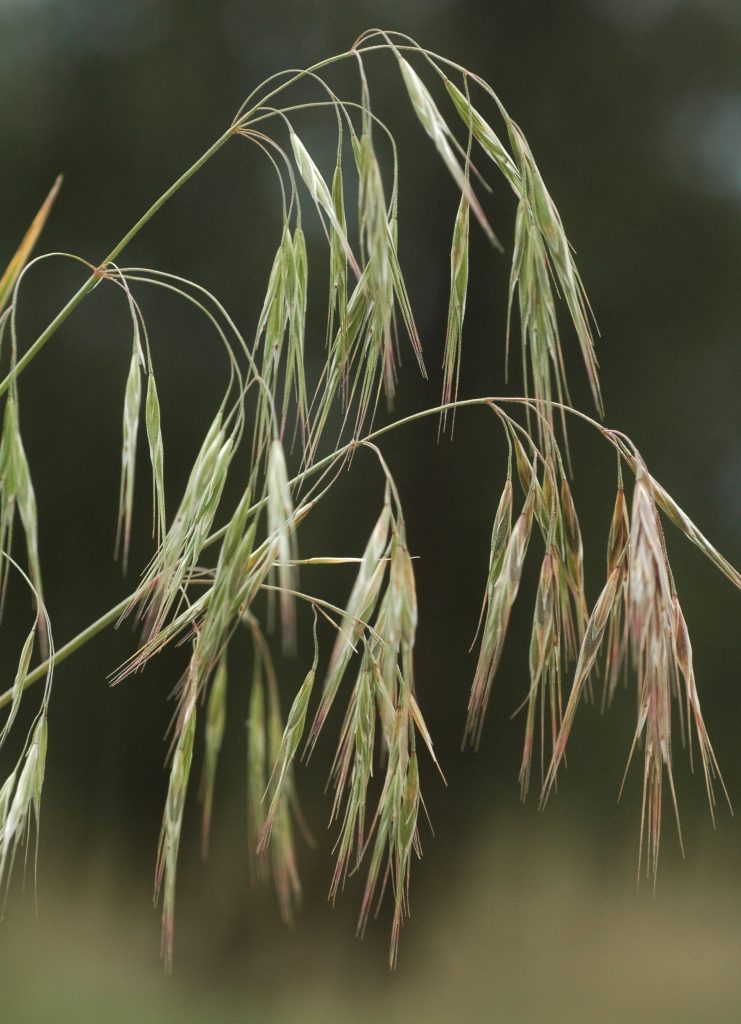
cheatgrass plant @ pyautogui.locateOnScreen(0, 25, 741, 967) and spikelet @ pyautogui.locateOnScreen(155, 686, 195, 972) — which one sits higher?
cheatgrass plant @ pyautogui.locateOnScreen(0, 25, 741, 967)

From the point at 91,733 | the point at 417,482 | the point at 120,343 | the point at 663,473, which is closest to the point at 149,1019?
the point at 91,733

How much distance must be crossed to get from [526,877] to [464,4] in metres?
1.37

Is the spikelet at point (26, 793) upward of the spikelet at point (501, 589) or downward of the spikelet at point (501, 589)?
downward

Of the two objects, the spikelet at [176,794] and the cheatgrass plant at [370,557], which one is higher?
the cheatgrass plant at [370,557]

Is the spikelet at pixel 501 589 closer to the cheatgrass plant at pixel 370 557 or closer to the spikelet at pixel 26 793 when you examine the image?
the cheatgrass plant at pixel 370 557

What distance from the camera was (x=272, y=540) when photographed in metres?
0.34

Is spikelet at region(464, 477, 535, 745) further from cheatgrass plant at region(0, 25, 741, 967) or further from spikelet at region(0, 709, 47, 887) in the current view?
spikelet at region(0, 709, 47, 887)

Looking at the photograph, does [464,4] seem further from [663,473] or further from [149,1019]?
[149,1019]

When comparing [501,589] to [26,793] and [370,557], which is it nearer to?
[370,557]

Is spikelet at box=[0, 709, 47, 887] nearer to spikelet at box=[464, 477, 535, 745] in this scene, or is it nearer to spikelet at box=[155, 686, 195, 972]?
spikelet at box=[155, 686, 195, 972]

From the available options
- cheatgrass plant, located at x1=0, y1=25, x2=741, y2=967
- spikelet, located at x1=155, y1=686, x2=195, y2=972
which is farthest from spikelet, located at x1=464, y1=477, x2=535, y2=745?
spikelet, located at x1=155, y1=686, x2=195, y2=972

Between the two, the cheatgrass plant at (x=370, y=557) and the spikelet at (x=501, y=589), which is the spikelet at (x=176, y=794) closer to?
the cheatgrass plant at (x=370, y=557)

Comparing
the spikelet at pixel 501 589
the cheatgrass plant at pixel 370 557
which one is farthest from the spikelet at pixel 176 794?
the spikelet at pixel 501 589

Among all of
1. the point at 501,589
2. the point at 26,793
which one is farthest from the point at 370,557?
the point at 26,793
